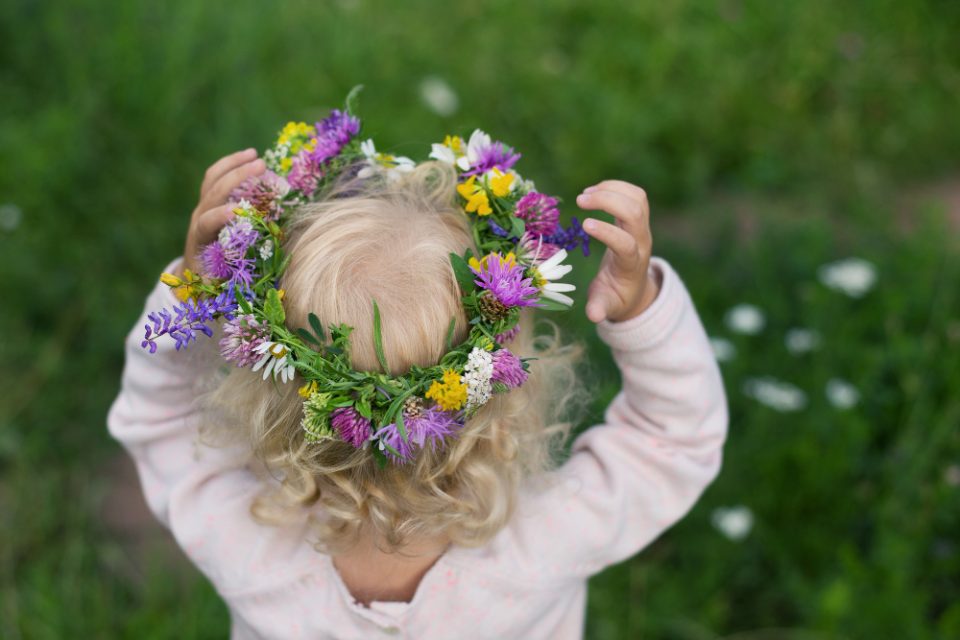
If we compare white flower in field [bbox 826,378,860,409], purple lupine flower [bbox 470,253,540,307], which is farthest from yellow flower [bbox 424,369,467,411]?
white flower in field [bbox 826,378,860,409]

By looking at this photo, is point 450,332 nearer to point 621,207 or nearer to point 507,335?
point 507,335

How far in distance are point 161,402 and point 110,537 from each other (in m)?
1.12

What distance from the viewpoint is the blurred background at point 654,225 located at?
222 centimetres

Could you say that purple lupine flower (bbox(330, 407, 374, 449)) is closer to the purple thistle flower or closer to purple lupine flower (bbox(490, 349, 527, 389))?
purple lupine flower (bbox(490, 349, 527, 389))

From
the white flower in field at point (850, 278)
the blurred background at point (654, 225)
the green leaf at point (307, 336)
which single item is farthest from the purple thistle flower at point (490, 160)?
the white flower in field at point (850, 278)

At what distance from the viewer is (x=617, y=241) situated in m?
1.24

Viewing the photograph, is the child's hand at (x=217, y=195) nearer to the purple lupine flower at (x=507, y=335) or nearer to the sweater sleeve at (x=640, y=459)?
the purple lupine flower at (x=507, y=335)

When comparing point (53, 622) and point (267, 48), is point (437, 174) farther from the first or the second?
point (267, 48)

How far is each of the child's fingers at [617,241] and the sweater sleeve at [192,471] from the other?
1.89ft

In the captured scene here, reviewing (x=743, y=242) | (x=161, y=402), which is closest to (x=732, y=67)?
(x=743, y=242)

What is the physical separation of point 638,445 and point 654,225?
193cm

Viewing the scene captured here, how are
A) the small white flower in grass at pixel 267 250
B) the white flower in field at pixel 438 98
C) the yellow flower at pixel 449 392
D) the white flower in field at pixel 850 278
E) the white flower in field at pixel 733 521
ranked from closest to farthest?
1. the yellow flower at pixel 449 392
2. the small white flower in grass at pixel 267 250
3. the white flower in field at pixel 733 521
4. the white flower in field at pixel 850 278
5. the white flower in field at pixel 438 98

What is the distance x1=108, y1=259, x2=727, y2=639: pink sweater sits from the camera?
1.34 m

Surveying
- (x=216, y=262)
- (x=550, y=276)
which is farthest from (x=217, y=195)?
(x=550, y=276)
